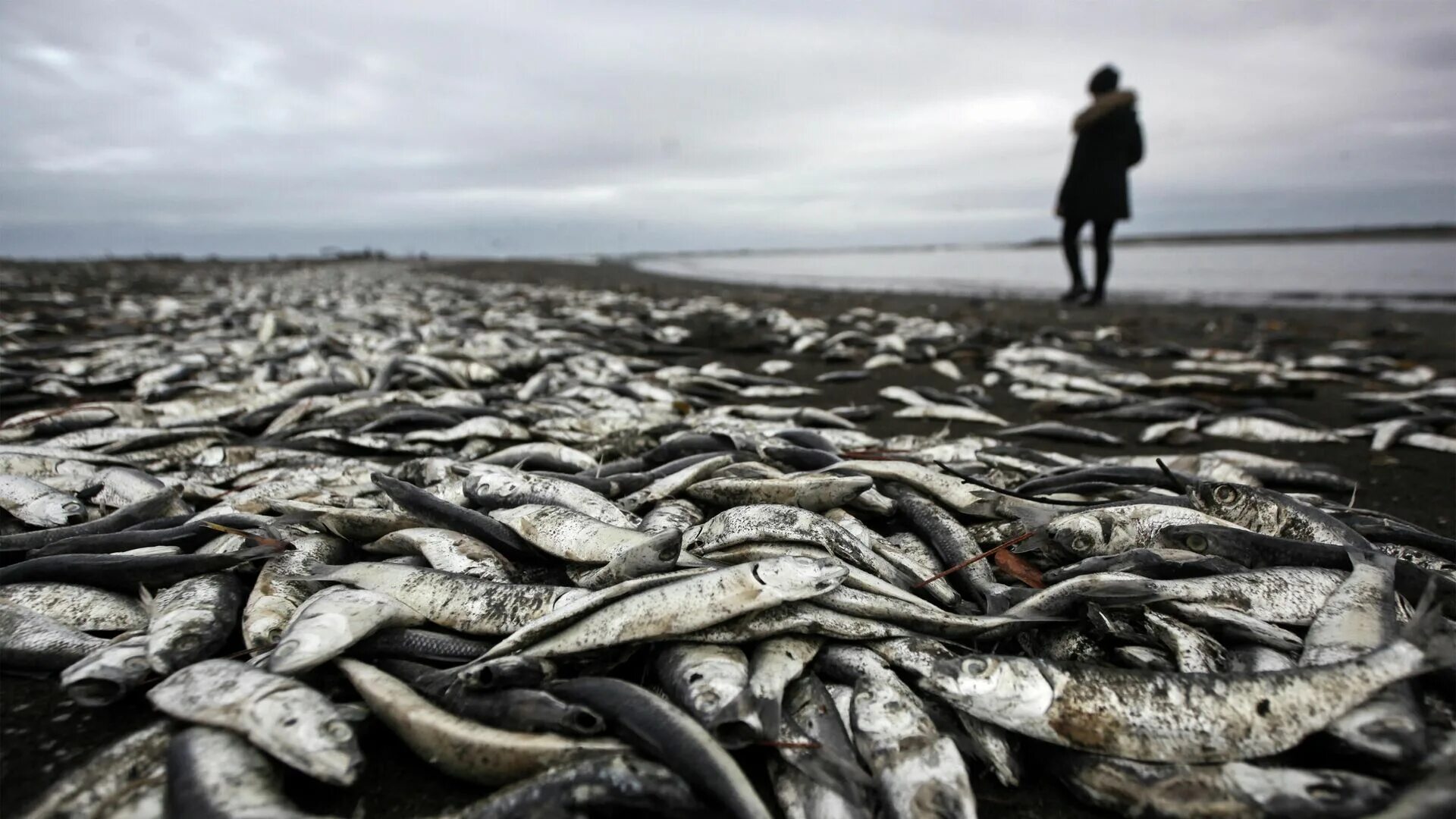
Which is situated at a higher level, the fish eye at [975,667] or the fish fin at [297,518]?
the fish fin at [297,518]

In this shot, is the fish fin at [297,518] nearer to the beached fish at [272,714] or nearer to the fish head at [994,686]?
the beached fish at [272,714]

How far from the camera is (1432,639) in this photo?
1.75 metres

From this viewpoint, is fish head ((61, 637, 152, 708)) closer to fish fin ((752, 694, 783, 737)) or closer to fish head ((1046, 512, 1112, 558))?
fish fin ((752, 694, 783, 737))

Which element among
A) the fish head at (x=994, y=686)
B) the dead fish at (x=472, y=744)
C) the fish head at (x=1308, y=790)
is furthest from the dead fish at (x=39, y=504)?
the fish head at (x=1308, y=790)

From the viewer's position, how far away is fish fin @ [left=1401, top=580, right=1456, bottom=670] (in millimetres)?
1706

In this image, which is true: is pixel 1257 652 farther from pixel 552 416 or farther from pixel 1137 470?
pixel 552 416

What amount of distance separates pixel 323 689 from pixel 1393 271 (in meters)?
30.7

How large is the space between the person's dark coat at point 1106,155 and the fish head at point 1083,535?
1148cm

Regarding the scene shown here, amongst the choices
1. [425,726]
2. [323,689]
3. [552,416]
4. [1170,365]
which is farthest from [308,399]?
[1170,365]

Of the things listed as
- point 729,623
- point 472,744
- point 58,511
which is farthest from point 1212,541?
point 58,511

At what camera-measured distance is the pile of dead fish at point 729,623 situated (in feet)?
5.34

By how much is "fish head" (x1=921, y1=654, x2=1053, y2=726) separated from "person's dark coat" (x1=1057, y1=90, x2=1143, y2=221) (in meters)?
12.5

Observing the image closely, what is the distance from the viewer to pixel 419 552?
101 inches

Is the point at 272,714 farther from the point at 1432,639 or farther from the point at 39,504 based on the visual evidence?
the point at 1432,639
